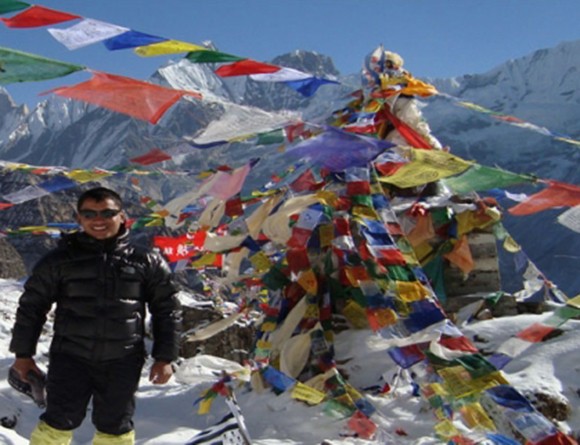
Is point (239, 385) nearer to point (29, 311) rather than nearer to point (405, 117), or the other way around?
point (29, 311)

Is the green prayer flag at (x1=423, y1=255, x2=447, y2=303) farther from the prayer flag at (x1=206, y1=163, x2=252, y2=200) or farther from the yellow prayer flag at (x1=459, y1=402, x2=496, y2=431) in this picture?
the prayer flag at (x1=206, y1=163, x2=252, y2=200)

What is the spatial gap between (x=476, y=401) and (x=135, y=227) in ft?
16.4

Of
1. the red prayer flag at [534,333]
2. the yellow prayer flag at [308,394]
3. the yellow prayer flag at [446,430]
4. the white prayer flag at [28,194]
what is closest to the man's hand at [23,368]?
the yellow prayer flag at [308,394]

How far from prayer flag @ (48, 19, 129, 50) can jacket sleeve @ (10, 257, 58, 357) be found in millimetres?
1334

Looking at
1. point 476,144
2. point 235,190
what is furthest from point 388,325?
point 476,144

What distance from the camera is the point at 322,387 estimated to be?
16.4 ft

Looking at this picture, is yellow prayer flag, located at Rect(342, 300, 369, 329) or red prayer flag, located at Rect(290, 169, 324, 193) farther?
yellow prayer flag, located at Rect(342, 300, 369, 329)

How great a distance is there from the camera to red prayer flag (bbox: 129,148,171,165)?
4883mm

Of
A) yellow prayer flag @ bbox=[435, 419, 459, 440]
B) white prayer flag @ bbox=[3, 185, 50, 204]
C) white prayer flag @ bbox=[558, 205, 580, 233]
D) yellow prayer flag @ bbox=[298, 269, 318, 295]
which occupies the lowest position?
yellow prayer flag @ bbox=[435, 419, 459, 440]

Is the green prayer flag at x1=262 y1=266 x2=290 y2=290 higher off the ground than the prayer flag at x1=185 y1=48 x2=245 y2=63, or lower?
lower

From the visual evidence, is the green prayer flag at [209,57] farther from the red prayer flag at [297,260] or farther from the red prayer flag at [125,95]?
the red prayer flag at [297,260]

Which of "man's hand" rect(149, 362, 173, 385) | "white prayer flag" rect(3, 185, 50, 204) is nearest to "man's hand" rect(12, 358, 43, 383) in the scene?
"man's hand" rect(149, 362, 173, 385)

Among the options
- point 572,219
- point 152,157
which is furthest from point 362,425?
point 152,157

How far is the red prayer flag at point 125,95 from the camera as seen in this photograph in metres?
3.64
